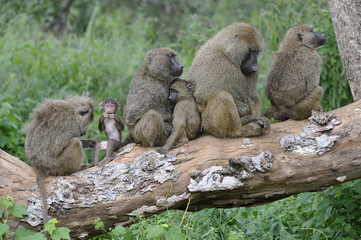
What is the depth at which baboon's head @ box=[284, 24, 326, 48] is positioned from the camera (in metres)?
5.07

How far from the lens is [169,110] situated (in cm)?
503

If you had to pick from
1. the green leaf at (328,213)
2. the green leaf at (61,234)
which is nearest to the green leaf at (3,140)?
the green leaf at (61,234)

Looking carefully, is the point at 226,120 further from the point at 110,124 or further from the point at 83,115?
the point at 83,115

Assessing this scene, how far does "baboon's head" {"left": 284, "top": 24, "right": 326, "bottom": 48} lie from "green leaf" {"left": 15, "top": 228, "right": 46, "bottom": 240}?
124 inches

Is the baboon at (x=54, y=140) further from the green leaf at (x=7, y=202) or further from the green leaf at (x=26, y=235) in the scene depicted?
the green leaf at (x=26, y=235)

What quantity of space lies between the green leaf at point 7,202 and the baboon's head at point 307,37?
3.17 meters

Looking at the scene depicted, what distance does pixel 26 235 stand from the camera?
13.0 ft

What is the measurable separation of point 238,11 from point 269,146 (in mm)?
8382

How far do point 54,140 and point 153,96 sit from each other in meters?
1.09

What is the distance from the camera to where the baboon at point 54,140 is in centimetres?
439

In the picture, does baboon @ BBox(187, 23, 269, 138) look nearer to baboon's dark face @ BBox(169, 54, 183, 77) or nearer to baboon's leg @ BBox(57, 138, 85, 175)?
baboon's dark face @ BBox(169, 54, 183, 77)

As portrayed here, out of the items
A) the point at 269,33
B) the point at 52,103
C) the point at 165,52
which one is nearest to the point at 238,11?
the point at 269,33

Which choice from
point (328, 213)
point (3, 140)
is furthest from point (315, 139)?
point (3, 140)

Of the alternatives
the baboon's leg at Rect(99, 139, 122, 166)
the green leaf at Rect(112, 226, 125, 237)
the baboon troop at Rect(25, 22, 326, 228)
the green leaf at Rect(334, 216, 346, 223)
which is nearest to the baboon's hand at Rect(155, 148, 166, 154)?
the baboon troop at Rect(25, 22, 326, 228)
